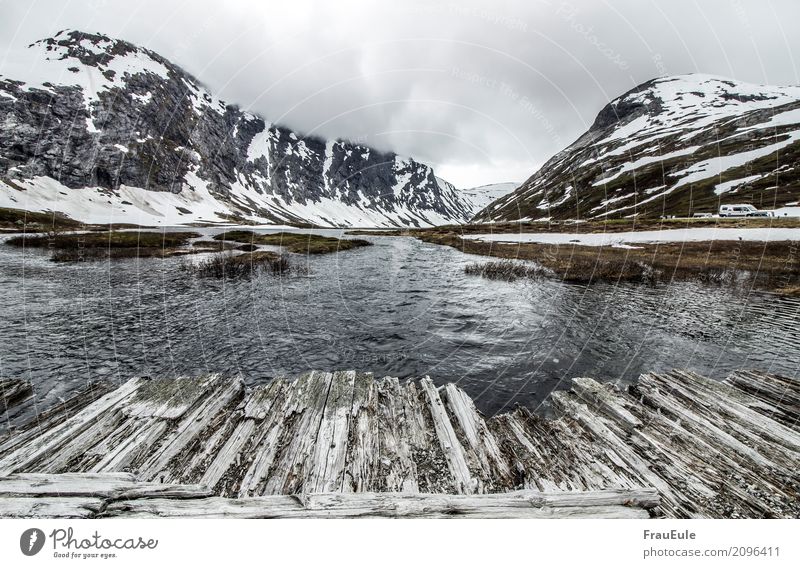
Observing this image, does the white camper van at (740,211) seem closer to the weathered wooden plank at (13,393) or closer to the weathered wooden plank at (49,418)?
the weathered wooden plank at (49,418)

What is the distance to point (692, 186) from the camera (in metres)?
91.7

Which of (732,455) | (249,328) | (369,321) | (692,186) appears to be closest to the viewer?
(732,455)

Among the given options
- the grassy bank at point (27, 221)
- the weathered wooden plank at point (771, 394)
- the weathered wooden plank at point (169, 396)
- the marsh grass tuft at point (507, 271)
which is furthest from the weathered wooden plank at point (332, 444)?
the grassy bank at point (27, 221)

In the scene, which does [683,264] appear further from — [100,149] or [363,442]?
[100,149]

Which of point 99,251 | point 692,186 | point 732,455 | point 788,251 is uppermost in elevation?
point 692,186

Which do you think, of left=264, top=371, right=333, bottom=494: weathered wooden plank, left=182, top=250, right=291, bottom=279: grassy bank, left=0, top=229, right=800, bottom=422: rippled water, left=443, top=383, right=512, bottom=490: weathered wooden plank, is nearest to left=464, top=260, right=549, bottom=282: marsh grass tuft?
left=0, top=229, right=800, bottom=422: rippled water

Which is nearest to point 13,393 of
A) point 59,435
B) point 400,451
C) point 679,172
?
point 59,435

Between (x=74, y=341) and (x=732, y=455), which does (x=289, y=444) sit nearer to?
Result: (x=732, y=455)

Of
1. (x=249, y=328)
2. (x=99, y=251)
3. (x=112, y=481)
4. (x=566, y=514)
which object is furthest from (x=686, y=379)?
(x=99, y=251)

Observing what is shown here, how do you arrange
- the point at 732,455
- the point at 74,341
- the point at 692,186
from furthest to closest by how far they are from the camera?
the point at 692,186 < the point at 74,341 < the point at 732,455

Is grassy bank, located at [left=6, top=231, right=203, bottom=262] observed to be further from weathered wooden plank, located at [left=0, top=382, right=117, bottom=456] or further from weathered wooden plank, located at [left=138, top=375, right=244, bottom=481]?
weathered wooden plank, located at [left=138, top=375, right=244, bottom=481]
